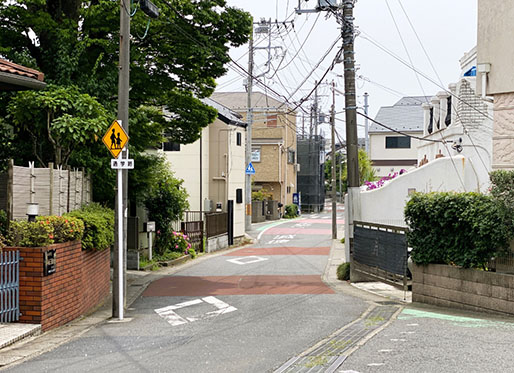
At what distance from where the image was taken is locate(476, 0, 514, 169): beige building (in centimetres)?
1325

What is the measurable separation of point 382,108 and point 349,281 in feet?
149

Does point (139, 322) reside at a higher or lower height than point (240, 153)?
lower

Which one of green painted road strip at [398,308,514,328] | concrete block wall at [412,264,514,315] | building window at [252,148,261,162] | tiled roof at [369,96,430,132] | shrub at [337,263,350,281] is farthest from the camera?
building window at [252,148,261,162]

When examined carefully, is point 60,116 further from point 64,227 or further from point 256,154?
point 256,154

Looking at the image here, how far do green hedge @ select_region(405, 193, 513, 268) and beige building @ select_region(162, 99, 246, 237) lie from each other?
2081cm

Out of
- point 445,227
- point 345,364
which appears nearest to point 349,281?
point 445,227

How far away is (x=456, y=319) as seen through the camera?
34.7 ft

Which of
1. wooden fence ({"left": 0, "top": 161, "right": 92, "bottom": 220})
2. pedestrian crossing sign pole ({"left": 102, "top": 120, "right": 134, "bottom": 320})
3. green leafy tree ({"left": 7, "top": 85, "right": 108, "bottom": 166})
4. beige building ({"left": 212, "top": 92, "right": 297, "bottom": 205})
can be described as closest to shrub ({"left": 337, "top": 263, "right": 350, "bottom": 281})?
pedestrian crossing sign pole ({"left": 102, "top": 120, "right": 134, "bottom": 320})

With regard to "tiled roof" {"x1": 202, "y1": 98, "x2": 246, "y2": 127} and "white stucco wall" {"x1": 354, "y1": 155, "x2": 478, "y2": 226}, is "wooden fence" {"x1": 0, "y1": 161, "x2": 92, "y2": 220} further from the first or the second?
"tiled roof" {"x1": 202, "y1": 98, "x2": 246, "y2": 127}

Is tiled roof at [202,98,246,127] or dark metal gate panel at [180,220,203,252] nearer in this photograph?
dark metal gate panel at [180,220,203,252]

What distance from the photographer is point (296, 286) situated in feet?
54.8

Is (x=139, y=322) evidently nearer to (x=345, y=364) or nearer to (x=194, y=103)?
(x=345, y=364)

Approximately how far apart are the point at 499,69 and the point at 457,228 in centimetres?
410

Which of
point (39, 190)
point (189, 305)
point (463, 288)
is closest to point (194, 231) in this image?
point (189, 305)
